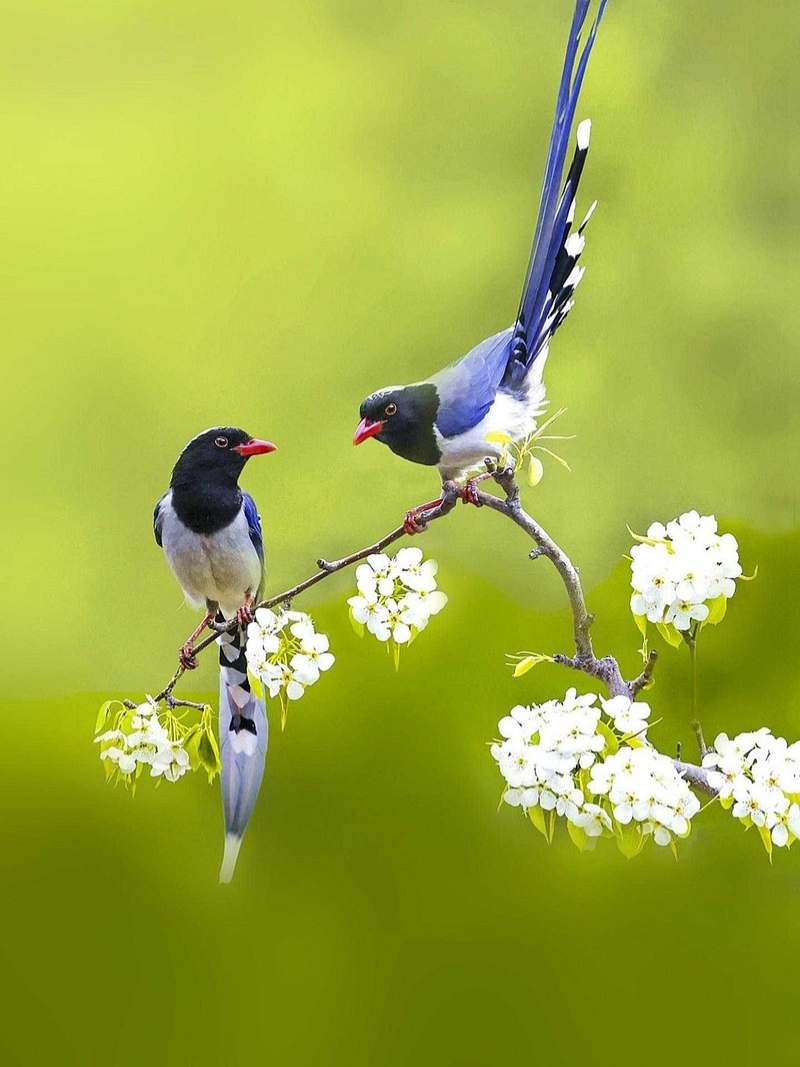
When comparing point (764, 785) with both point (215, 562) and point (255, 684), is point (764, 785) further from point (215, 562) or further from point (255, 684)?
point (215, 562)

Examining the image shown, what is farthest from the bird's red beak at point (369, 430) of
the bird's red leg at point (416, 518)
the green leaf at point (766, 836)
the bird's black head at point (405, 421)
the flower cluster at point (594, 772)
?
the green leaf at point (766, 836)

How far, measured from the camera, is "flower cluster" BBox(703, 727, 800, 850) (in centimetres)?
148

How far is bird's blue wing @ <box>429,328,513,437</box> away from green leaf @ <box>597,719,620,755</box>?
486 mm

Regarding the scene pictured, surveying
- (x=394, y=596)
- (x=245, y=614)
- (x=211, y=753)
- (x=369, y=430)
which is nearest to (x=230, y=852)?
(x=211, y=753)

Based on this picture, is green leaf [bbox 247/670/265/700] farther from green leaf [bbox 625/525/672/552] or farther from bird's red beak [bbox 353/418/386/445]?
green leaf [bbox 625/525/672/552]

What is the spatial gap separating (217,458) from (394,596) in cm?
35

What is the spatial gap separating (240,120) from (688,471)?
932 millimetres

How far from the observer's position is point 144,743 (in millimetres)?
1643

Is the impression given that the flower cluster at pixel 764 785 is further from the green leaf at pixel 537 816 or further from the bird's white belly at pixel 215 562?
the bird's white belly at pixel 215 562

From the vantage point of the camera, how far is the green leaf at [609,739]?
1462 mm

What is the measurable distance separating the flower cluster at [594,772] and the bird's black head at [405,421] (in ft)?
1.39

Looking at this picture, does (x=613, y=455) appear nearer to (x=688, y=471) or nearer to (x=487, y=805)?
(x=688, y=471)

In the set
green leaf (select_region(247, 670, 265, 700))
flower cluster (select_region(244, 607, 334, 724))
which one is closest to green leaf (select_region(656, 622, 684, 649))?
flower cluster (select_region(244, 607, 334, 724))

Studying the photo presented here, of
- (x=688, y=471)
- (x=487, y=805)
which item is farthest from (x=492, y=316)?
(x=487, y=805)
